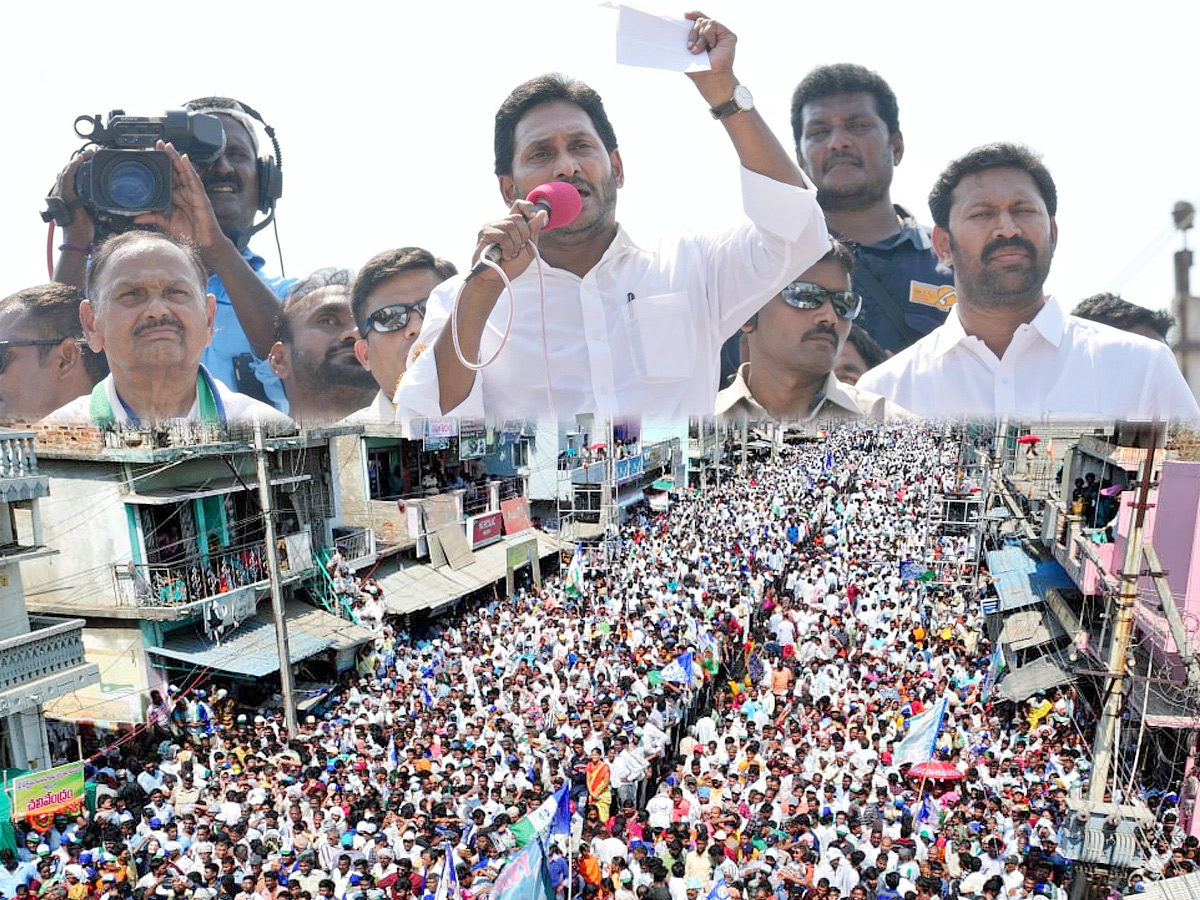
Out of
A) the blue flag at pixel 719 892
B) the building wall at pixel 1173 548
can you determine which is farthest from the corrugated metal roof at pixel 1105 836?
the building wall at pixel 1173 548

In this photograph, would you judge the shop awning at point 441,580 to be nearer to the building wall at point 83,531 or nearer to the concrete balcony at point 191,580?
the concrete balcony at point 191,580

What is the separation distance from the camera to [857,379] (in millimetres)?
3490

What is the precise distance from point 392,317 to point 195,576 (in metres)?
10.4

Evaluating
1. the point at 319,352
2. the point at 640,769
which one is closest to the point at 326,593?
the point at 640,769

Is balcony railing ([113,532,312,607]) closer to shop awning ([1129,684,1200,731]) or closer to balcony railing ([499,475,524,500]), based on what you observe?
→ balcony railing ([499,475,524,500])

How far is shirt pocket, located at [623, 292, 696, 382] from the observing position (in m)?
3.51

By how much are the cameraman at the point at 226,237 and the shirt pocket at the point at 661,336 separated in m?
1.48

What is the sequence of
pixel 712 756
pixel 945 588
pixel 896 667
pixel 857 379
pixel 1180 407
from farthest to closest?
pixel 945 588, pixel 896 667, pixel 712 756, pixel 857 379, pixel 1180 407

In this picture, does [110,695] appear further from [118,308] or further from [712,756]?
[118,308]

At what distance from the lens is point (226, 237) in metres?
3.68

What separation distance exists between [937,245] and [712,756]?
615 centimetres

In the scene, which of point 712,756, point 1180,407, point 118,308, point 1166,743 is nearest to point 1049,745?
point 1166,743

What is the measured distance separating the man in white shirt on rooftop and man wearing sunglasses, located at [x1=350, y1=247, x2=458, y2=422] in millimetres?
1873

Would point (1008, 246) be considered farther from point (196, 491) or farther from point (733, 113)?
point (196, 491)
